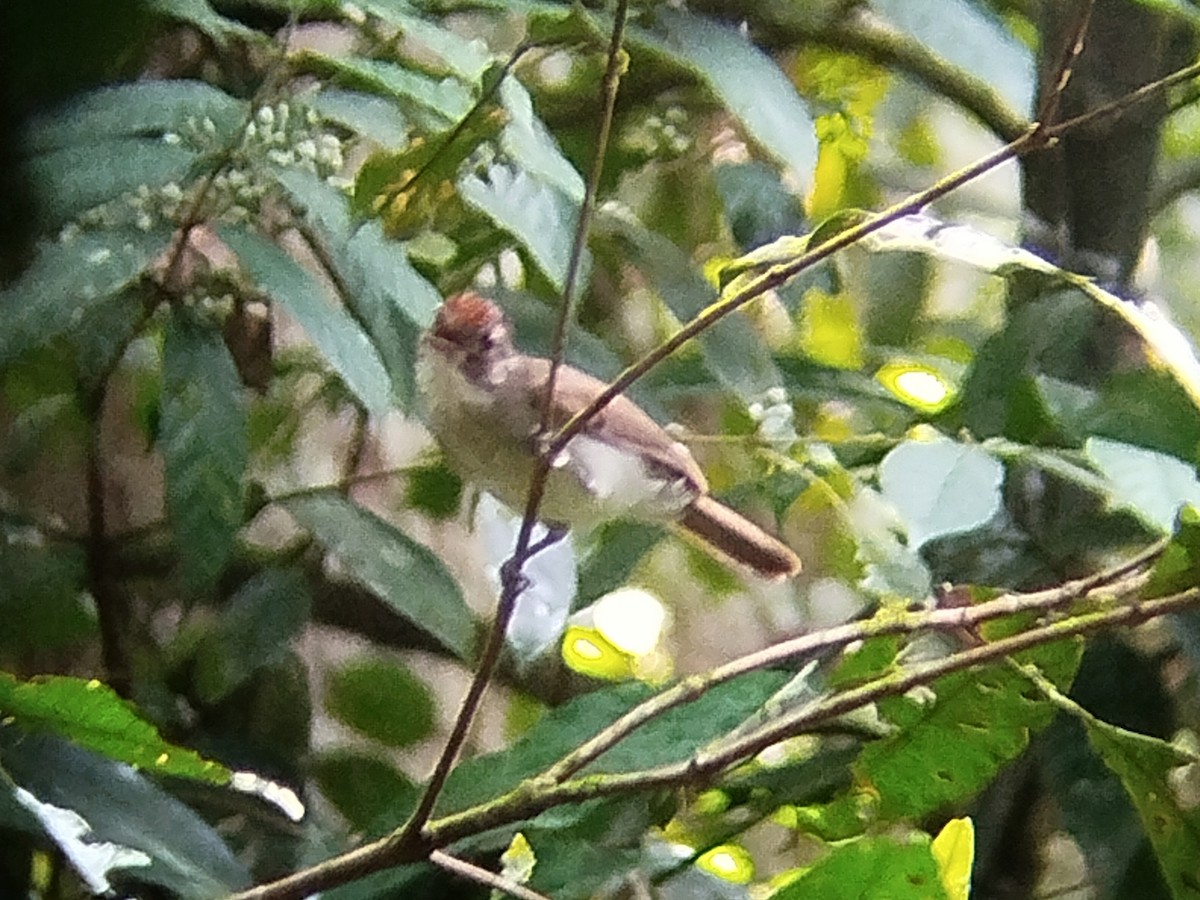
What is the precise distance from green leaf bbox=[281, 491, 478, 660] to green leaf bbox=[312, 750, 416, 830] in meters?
0.20

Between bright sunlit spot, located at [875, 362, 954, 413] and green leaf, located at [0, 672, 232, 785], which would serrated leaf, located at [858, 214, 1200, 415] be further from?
bright sunlit spot, located at [875, 362, 954, 413]

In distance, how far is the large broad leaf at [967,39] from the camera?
673 mm

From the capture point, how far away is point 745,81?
2.19ft

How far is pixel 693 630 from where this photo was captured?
1619 millimetres

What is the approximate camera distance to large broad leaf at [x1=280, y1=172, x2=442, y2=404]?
1.88 ft

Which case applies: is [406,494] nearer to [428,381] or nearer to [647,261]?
[428,381]

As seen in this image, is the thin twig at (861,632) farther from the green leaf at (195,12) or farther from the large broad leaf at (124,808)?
the green leaf at (195,12)

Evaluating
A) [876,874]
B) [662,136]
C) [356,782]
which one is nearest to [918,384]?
[662,136]

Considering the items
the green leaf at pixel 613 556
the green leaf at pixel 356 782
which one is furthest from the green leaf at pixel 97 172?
the green leaf at pixel 356 782

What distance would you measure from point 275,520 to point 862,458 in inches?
26.5

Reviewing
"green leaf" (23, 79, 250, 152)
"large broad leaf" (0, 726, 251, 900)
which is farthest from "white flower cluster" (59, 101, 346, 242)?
"large broad leaf" (0, 726, 251, 900)

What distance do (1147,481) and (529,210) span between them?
28 cm

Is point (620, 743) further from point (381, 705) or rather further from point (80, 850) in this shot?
point (381, 705)

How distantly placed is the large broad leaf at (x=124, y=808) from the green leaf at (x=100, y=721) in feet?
0.25
